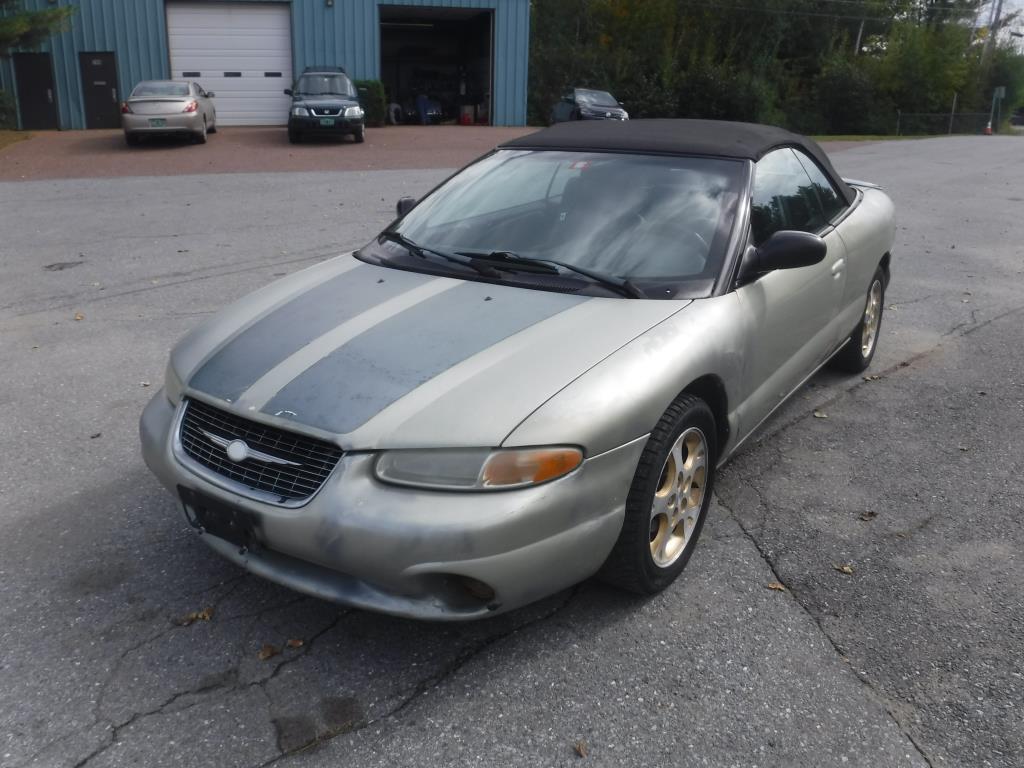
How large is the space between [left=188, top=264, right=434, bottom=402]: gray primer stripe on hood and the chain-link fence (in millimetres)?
46371

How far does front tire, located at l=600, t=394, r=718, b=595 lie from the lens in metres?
3.09

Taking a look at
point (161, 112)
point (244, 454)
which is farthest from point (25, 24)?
point (244, 454)

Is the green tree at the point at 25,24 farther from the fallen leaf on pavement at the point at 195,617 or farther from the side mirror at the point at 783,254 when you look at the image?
the side mirror at the point at 783,254

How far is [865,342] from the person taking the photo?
5.84 m

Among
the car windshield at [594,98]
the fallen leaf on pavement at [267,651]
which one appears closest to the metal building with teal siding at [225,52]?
the car windshield at [594,98]

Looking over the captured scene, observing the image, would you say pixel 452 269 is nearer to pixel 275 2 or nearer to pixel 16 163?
pixel 16 163

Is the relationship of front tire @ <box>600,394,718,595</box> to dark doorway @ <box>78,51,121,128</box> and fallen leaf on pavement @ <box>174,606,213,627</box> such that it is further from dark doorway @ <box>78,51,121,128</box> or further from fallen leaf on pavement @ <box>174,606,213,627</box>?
dark doorway @ <box>78,51,121,128</box>

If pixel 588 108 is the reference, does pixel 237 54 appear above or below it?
above

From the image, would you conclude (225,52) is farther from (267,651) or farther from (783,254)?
(267,651)

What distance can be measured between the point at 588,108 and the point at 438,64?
34.4ft

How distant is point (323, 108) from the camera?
21500mm

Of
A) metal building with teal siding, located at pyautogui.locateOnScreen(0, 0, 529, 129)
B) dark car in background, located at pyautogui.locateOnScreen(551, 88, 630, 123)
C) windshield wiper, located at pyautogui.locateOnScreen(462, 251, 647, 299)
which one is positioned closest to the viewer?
windshield wiper, located at pyautogui.locateOnScreen(462, 251, 647, 299)

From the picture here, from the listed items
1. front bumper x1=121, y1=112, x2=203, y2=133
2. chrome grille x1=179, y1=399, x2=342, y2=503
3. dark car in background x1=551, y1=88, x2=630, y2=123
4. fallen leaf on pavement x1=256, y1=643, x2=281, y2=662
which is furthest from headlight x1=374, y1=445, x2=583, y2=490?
dark car in background x1=551, y1=88, x2=630, y2=123

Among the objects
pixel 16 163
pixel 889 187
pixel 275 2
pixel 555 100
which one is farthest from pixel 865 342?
pixel 555 100
